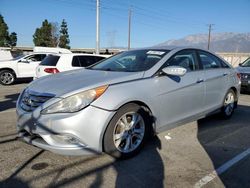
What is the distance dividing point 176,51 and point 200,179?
7.29ft

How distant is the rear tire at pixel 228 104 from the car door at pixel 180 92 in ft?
3.66

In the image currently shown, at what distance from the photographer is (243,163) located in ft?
12.4

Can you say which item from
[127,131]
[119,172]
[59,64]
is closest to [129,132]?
[127,131]

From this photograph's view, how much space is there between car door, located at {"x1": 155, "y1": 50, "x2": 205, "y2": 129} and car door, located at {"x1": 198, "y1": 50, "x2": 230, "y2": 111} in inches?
7.9

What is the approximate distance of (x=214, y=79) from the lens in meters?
5.34

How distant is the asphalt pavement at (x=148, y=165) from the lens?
3.19 m

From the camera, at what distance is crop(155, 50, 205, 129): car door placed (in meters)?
4.19

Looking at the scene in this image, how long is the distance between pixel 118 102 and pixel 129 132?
21.3 inches

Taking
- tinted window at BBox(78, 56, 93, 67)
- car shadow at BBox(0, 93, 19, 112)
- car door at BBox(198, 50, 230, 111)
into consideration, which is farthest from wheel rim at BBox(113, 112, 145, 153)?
tinted window at BBox(78, 56, 93, 67)

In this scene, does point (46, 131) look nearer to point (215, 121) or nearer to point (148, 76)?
point (148, 76)

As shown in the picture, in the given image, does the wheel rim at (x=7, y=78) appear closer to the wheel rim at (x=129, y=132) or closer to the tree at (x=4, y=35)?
the wheel rim at (x=129, y=132)

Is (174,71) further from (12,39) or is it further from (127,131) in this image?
(12,39)

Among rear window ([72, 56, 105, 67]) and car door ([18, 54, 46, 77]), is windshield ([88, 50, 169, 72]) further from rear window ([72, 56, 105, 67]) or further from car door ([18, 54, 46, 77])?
car door ([18, 54, 46, 77])

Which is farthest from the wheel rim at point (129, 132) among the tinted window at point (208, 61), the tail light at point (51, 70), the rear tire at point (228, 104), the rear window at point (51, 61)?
the rear window at point (51, 61)
